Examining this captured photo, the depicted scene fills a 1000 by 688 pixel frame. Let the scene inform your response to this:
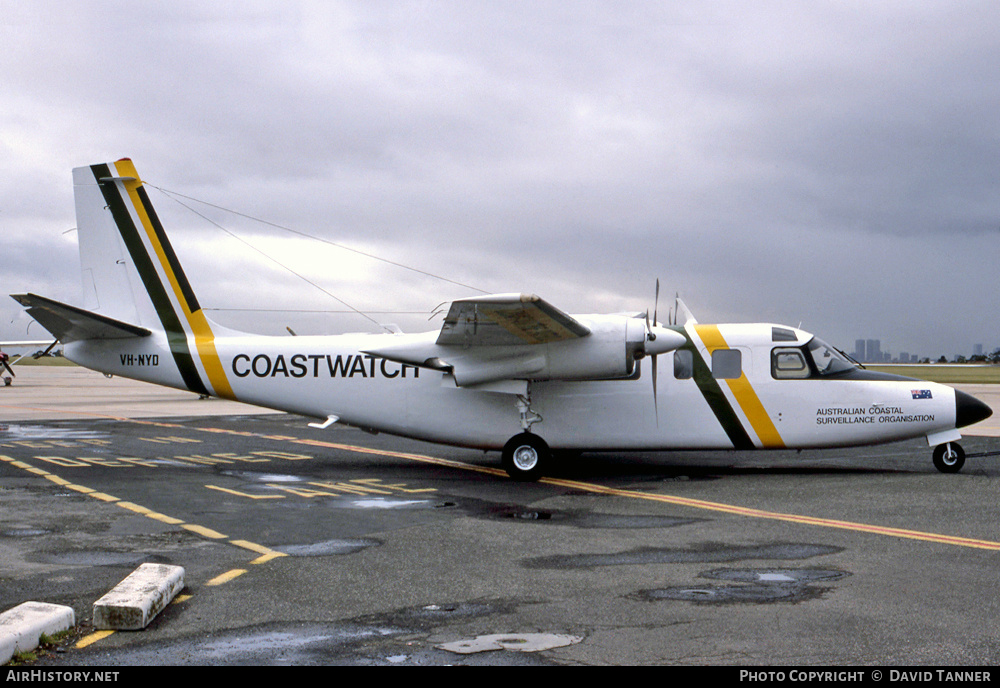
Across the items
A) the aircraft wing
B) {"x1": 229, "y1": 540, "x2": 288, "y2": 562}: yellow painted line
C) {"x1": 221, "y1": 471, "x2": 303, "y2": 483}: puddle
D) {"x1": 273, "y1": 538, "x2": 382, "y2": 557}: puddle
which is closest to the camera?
{"x1": 229, "y1": 540, "x2": 288, "y2": 562}: yellow painted line

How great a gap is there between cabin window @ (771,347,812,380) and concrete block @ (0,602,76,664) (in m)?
12.1

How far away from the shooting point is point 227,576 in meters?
7.86

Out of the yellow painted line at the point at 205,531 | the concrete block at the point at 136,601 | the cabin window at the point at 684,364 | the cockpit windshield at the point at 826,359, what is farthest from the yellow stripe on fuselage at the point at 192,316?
the cockpit windshield at the point at 826,359

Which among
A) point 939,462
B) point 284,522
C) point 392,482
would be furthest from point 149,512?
point 939,462

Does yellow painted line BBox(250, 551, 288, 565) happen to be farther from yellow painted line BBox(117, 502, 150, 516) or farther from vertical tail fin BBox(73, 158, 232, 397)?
vertical tail fin BBox(73, 158, 232, 397)

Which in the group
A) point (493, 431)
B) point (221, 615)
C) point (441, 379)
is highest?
point (441, 379)

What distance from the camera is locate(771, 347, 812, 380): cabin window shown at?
49.6 feet

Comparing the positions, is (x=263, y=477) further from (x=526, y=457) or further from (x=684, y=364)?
(x=684, y=364)

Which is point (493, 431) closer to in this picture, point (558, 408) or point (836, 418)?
point (558, 408)

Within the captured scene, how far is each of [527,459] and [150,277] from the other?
27.9 feet

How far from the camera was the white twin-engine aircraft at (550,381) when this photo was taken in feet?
47.9

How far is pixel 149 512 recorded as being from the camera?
37.6 feet

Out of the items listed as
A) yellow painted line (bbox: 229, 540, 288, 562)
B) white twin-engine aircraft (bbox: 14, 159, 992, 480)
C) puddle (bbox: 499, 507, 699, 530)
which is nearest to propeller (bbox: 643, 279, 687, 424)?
white twin-engine aircraft (bbox: 14, 159, 992, 480)

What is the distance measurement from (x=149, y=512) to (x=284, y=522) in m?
2.11
